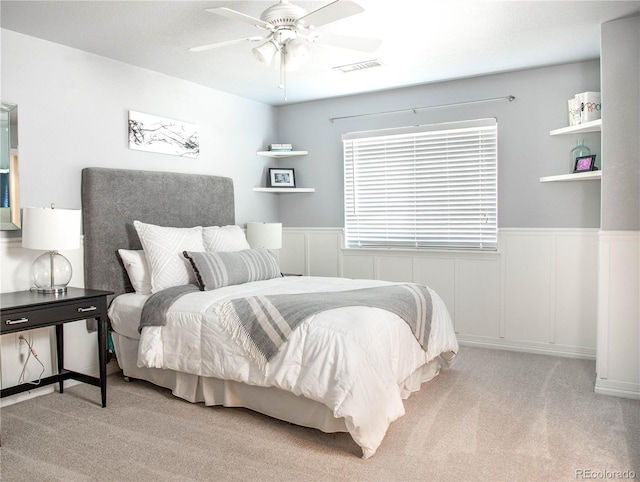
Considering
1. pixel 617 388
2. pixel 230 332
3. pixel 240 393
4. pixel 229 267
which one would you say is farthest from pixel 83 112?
pixel 617 388

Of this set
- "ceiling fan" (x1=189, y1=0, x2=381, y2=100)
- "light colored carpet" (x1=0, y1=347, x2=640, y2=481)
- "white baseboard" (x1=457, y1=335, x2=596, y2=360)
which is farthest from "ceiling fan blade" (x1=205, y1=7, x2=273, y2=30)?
"white baseboard" (x1=457, y1=335, x2=596, y2=360)

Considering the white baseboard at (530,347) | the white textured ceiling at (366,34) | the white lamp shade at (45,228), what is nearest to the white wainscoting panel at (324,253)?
the white baseboard at (530,347)

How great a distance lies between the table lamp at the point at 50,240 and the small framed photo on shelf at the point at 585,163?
149 inches

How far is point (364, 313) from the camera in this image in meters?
2.83

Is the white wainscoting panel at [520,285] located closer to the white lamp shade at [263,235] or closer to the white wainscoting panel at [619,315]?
the white wainscoting panel at [619,315]

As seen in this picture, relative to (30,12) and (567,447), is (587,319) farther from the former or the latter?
(30,12)

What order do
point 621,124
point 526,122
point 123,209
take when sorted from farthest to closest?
point 526,122, point 123,209, point 621,124

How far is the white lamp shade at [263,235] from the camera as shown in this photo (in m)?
4.98

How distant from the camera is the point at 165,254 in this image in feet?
12.2

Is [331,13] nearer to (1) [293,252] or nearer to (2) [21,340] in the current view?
(2) [21,340]

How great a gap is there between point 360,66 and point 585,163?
6.55 feet

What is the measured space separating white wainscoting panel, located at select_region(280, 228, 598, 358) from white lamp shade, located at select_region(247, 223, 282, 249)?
1026 millimetres

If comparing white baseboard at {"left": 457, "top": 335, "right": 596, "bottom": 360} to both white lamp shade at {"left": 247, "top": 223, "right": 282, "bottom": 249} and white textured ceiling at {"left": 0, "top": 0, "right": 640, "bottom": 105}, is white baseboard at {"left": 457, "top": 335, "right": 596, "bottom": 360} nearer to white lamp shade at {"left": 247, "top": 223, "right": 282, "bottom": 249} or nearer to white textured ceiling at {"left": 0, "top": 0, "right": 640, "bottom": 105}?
white lamp shade at {"left": 247, "top": 223, "right": 282, "bottom": 249}

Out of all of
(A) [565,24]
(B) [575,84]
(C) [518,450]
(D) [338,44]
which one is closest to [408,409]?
(C) [518,450]
